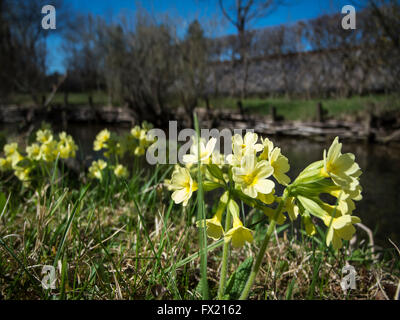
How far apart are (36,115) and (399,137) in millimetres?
6964

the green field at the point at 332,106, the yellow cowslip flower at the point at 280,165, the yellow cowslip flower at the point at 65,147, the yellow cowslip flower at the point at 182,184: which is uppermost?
the green field at the point at 332,106

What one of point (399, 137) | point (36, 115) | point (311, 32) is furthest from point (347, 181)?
point (311, 32)

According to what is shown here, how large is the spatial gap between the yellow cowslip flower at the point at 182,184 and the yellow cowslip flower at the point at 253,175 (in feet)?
0.37

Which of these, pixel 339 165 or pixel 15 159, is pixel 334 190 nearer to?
pixel 339 165

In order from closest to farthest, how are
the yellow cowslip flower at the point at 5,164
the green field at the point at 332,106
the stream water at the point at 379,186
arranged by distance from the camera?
A: 1. the yellow cowslip flower at the point at 5,164
2. the stream water at the point at 379,186
3. the green field at the point at 332,106

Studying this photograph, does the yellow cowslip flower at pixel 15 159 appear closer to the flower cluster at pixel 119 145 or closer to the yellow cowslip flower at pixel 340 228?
the flower cluster at pixel 119 145

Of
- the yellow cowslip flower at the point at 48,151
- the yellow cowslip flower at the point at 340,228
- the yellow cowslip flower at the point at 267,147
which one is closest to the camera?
the yellow cowslip flower at the point at 340,228

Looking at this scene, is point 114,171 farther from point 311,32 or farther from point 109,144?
point 311,32

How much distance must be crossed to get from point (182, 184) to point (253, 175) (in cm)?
16

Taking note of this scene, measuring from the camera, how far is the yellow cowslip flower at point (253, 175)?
47 centimetres

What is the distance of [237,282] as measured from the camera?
0.63m

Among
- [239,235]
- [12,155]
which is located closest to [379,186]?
[239,235]

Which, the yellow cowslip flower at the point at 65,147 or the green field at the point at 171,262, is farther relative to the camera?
the yellow cowslip flower at the point at 65,147

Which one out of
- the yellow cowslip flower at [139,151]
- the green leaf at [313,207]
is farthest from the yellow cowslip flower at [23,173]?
the green leaf at [313,207]
